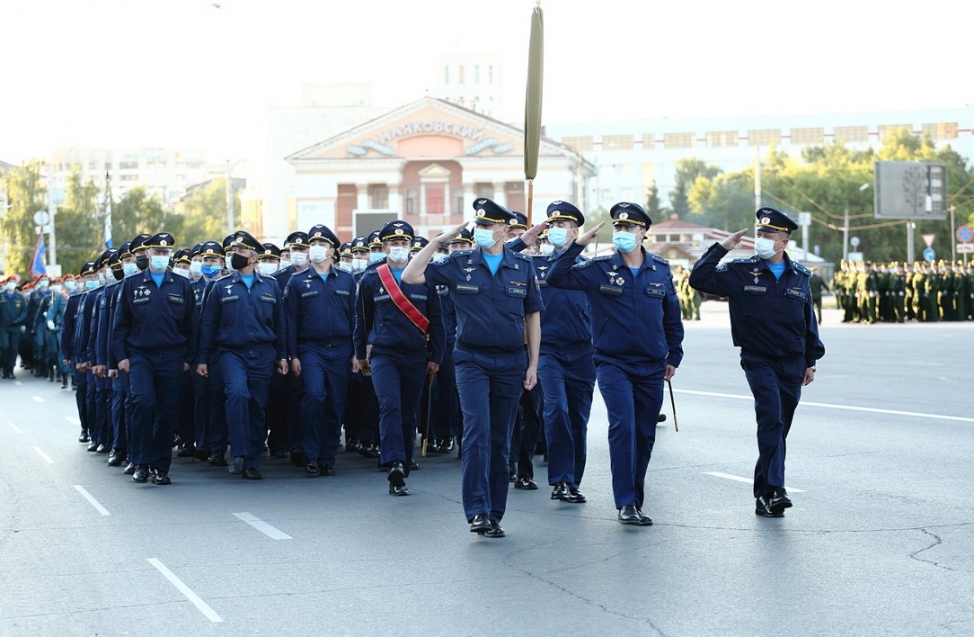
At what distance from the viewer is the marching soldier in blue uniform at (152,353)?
41.2ft

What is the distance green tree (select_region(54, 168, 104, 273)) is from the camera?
79312 millimetres

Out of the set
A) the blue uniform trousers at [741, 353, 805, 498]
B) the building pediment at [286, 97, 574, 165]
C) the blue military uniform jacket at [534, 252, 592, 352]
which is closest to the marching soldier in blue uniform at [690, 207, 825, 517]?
→ the blue uniform trousers at [741, 353, 805, 498]

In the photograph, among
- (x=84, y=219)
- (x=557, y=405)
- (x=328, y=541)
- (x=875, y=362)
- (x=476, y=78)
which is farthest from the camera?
(x=476, y=78)

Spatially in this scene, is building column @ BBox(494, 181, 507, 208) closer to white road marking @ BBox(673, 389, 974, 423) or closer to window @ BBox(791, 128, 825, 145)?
window @ BBox(791, 128, 825, 145)

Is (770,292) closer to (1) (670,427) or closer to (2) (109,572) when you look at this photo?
(2) (109,572)

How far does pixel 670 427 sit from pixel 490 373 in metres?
7.18

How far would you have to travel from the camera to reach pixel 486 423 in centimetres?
927

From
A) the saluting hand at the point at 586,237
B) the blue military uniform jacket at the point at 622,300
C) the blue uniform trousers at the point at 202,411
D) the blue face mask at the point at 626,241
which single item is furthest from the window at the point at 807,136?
the saluting hand at the point at 586,237

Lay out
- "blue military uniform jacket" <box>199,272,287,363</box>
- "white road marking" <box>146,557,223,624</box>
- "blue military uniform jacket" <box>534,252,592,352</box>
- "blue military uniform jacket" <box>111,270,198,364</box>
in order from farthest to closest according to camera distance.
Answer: "blue military uniform jacket" <box>199,272,287,363</box>, "blue military uniform jacket" <box>111,270,198,364</box>, "blue military uniform jacket" <box>534,252,592,352</box>, "white road marking" <box>146,557,223,624</box>

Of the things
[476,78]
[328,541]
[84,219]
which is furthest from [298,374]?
[476,78]

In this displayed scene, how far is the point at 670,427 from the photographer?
53.1 ft

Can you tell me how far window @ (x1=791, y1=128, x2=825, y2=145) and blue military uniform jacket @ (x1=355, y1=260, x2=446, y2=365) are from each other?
135383 millimetres

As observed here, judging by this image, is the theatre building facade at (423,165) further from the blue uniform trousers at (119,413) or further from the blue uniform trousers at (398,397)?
the blue uniform trousers at (398,397)

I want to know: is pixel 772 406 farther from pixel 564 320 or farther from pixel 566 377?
pixel 564 320
